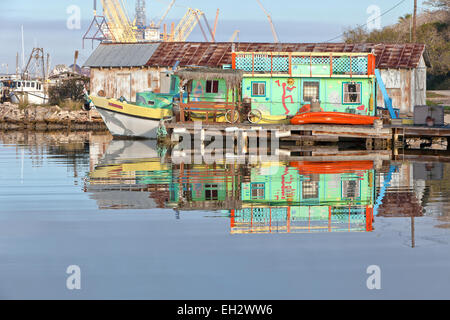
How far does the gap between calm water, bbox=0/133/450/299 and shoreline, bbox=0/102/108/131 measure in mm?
32694

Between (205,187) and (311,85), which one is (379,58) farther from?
(205,187)

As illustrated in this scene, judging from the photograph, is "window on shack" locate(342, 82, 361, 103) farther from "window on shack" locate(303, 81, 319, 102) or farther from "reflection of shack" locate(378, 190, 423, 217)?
"reflection of shack" locate(378, 190, 423, 217)

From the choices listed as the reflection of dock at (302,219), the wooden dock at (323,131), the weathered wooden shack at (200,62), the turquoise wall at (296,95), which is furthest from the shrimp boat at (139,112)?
the reflection of dock at (302,219)

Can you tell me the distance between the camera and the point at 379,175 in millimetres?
20938

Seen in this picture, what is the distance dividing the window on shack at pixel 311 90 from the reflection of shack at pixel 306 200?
12361 millimetres

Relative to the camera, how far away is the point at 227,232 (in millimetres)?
12430

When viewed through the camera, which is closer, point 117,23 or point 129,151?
point 129,151

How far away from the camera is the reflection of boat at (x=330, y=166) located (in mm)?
21880

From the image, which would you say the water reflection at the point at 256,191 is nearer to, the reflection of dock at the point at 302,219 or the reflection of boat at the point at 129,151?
the reflection of dock at the point at 302,219

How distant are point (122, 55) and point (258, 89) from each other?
17243 millimetres

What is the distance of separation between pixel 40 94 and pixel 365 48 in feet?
128

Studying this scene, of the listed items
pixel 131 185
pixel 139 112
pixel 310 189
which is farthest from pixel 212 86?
pixel 310 189

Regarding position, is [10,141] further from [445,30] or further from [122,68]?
[445,30]
